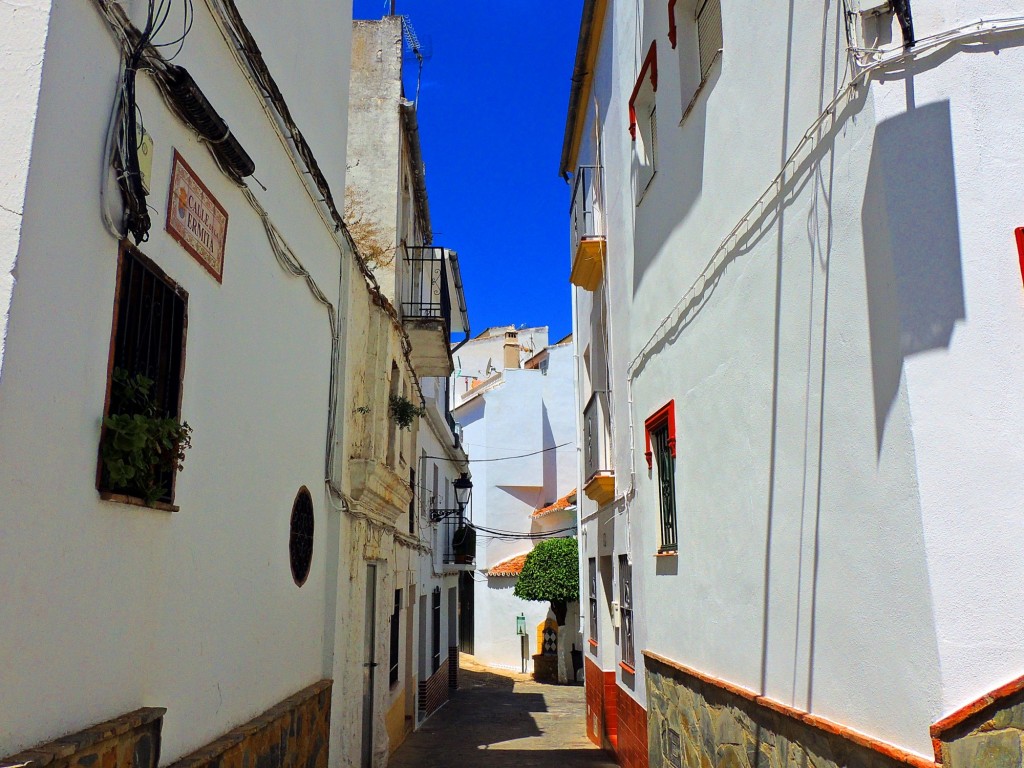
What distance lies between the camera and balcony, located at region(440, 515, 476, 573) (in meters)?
20.8

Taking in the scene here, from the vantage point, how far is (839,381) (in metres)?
3.63

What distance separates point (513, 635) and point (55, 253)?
85.8 ft

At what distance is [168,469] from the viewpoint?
3.84 metres

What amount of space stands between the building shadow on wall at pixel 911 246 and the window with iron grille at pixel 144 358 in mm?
2921

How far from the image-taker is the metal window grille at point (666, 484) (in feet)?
22.7

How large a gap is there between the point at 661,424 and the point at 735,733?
2.78m

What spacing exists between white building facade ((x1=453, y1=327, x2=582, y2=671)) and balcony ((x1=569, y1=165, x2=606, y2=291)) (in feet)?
53.3

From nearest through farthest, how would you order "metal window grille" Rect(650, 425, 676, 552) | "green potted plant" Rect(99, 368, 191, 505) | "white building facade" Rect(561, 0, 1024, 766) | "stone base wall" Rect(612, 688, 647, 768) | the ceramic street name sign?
"white building facade" Rect(561, 0, 1024, 766), "green potted plant" Rect(99, 368, 191, 505), the ceramic street name sign, "metal window grille" Rect(650, 425, 676, 552), "stone base wall" Rect(612, 688, 647, 768)

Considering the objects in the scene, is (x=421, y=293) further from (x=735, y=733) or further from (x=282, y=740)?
(x=735, y=733)

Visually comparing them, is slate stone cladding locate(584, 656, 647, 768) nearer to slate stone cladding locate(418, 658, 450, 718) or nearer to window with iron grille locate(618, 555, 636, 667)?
window with iron grille locate(618, 555, 636, 667)

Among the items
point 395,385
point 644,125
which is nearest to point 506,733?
point 395,385

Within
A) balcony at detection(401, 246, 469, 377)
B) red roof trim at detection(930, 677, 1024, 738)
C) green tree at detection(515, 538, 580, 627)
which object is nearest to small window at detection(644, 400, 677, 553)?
red roof trim at detection(930, 677, 1024, 738)

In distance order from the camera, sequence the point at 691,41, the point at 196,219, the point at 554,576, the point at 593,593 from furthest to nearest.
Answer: the point at 554,576 → the point at 593,593 → the point at 691,41 → the point at 196,219

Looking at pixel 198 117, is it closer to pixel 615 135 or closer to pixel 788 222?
pixel 788 222
